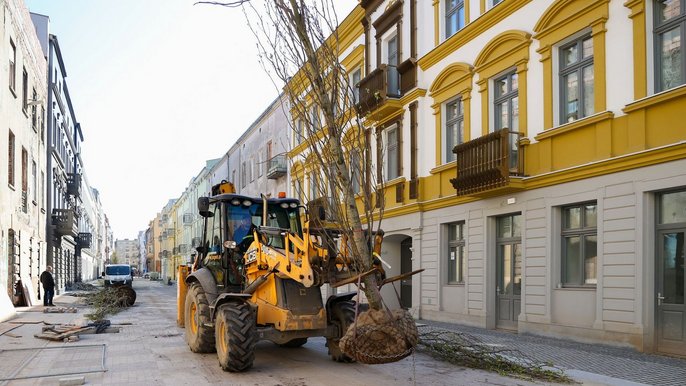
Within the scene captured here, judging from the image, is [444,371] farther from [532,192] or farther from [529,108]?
[529,108]

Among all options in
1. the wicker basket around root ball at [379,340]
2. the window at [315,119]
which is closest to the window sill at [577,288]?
the wicker basket around root ball at [379,340]

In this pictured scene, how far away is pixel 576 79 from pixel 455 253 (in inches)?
235

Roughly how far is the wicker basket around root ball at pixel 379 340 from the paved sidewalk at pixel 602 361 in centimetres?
310

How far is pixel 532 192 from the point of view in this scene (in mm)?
13219

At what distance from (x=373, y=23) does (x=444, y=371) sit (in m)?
14.4

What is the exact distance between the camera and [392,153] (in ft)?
64.1

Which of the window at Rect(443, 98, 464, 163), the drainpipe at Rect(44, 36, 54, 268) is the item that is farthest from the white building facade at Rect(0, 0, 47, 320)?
the window at Rect(443, 98, 464, 163)

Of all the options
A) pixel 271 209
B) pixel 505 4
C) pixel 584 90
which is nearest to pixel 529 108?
pixel 584 90

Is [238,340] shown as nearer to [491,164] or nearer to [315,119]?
[315,119]

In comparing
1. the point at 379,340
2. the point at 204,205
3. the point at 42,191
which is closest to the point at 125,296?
the point at 42,191

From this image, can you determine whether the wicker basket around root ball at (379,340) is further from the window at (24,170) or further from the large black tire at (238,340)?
the window at (24,170)

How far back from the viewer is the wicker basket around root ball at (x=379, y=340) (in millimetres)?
6496

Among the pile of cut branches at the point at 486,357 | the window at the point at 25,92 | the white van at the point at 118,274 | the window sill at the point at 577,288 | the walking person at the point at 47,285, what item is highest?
the window at the point at 25,92

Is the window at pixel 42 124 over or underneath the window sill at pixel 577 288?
over
